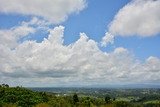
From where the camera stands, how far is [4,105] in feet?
656

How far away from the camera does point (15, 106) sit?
196500 mm

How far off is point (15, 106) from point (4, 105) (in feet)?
27.5
